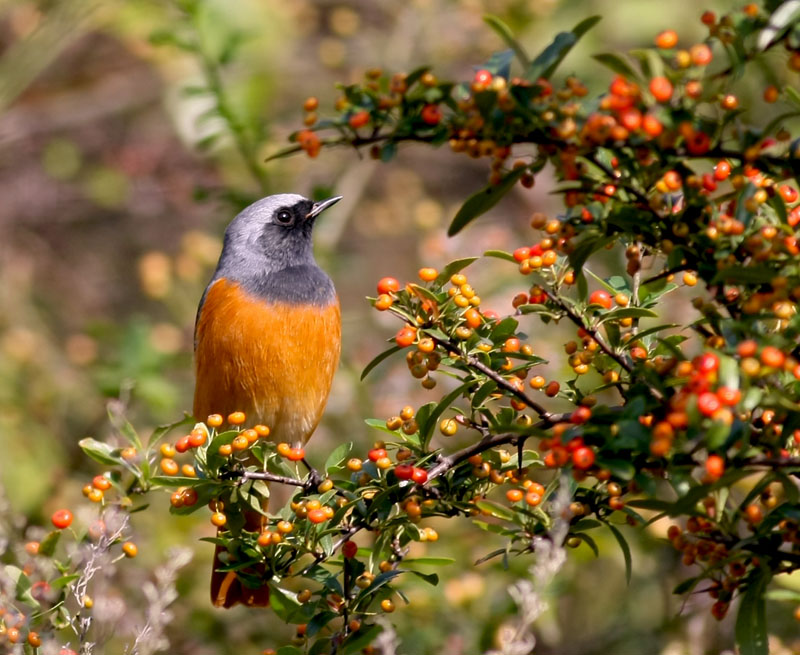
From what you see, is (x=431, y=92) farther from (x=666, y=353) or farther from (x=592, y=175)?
(x=666, y=353)

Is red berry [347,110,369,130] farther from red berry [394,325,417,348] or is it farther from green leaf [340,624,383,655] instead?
green leaf [340,624,383,655]

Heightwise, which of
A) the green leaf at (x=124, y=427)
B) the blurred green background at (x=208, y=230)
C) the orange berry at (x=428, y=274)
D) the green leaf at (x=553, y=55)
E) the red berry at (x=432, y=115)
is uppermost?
the green leaf at (x=553, y=55)

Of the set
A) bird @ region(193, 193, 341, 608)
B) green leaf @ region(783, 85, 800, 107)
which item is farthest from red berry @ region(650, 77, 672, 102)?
bird @ region(193, 193, 341, 608)

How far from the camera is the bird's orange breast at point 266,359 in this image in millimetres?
4699

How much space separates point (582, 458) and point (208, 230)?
6.12 metres

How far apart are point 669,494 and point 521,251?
3634 mm

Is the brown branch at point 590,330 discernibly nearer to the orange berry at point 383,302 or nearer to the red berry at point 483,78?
the orange berry at point 383,302

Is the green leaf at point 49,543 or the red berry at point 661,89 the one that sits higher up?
the red berry at point 661,89

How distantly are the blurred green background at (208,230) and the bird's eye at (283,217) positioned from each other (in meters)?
0.38

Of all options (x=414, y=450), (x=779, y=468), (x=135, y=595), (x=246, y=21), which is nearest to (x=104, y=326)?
(x=135, y=595)

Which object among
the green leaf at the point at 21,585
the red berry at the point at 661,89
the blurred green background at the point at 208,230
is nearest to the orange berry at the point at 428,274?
the red berry at the point at 661,89

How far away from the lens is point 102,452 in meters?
2.96

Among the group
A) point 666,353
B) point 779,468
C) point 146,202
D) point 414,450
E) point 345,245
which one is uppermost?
point 779,468

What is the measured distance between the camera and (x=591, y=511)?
2.61 m
